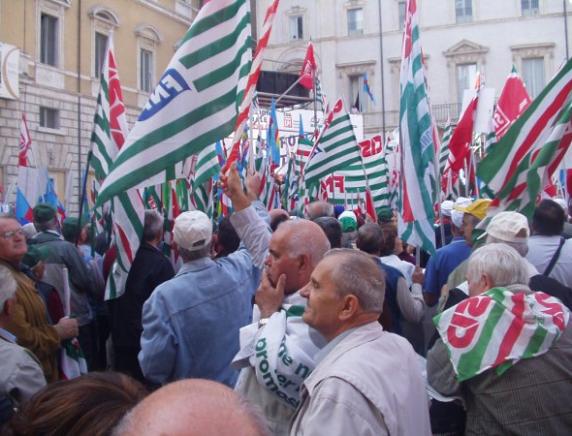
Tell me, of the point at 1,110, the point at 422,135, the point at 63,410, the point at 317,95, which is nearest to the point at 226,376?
the point at 63,410

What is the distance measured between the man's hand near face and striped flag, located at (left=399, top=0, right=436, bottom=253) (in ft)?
8.30

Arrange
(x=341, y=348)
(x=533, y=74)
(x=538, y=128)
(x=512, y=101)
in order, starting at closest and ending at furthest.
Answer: (x=341, y=348), (x=538, y=128), (x=512, y=101), (x=533, y=74)

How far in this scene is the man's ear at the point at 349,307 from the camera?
7.16 ft

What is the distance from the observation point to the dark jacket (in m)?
4.34

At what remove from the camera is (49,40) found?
23781 millimetres

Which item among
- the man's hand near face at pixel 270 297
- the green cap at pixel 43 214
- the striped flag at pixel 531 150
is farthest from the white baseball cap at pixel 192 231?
the green cap at pixel 43 214

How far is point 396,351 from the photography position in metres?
2.14

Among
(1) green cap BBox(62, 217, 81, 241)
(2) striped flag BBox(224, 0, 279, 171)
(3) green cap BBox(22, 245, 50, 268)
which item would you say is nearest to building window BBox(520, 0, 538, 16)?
(1) green cap BBox(62, 217, 81, 241)

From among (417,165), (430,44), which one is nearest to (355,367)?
(417,165)

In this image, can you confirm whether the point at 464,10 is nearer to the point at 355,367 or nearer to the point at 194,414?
the point at 355,367

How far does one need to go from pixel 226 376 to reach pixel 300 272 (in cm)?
109

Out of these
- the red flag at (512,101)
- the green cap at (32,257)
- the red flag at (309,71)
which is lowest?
the green cap at (32,257)

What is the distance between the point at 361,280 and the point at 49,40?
24.0 m

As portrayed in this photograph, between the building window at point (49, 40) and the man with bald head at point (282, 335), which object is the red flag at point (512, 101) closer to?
the man with bald head at point (282, 335)
